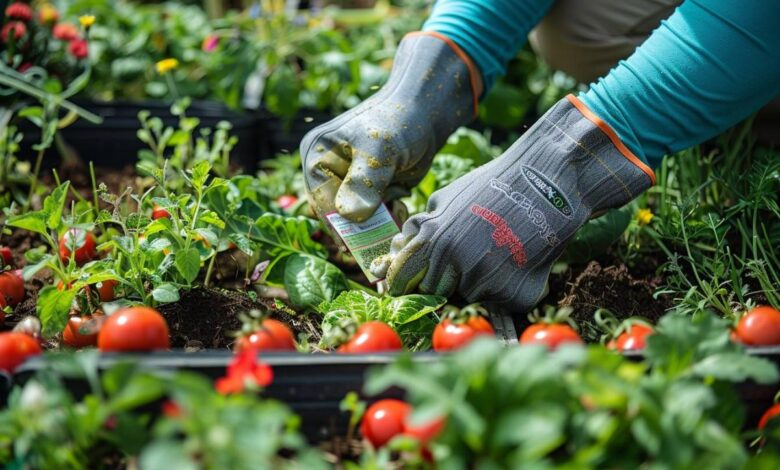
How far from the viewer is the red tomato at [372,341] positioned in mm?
1062

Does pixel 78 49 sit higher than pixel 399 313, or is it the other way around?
pixel 399 313

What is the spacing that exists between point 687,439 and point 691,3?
2.51 feet

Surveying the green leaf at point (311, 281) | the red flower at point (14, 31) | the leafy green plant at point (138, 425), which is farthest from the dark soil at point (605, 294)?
the red flower at point (14, 31)

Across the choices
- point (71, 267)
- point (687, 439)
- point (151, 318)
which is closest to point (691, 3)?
point (687, 439)

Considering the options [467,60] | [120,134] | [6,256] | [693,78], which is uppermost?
[693,78]

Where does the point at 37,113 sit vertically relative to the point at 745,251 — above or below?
below

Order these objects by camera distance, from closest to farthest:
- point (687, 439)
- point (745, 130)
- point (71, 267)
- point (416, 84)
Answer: point (687, 439), point (71, 267), point (416, 84), point (745, 130)

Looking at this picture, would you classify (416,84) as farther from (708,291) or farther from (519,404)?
(519,404)

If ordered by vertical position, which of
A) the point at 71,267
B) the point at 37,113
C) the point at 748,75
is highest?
the point at 748,75

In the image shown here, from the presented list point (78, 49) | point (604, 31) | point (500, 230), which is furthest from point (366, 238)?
point (78, 49)

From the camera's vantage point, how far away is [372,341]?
1066 mm

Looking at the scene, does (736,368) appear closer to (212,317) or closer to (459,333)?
(459,333)

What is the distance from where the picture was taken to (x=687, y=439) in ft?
2.48

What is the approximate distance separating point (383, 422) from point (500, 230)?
458 mm
